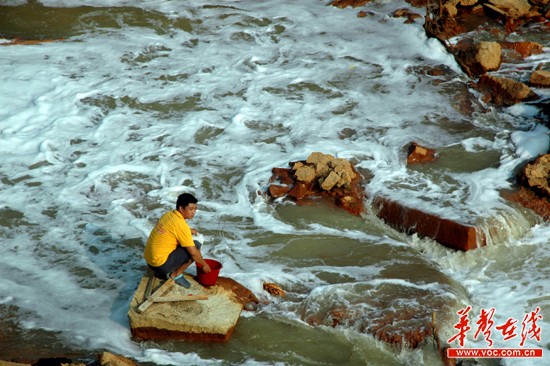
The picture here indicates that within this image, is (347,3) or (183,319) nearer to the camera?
(183,319)

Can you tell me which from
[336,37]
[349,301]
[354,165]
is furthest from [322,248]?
[336,37]

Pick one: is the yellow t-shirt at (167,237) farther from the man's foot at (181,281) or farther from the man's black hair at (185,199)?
the man's foot at (181,281)

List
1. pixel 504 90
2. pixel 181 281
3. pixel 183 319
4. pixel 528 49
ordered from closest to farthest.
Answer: pixel 183 319
pixel 181 281
pixel 504 90
pixel 528 49

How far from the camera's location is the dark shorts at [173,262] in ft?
20.9

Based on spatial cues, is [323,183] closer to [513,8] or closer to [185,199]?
[185,199]

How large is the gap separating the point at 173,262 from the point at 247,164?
3.12 metres

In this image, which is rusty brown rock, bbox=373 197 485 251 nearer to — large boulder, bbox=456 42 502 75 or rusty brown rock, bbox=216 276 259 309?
rusty brown rock, bbox=216 276 259 309

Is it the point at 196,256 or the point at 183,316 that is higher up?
the point at 196,256

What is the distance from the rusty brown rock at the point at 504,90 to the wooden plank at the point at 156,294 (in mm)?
6152

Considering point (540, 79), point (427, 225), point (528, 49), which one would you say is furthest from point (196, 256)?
point (528, 49)

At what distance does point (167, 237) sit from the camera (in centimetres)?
631

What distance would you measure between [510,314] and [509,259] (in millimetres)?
960

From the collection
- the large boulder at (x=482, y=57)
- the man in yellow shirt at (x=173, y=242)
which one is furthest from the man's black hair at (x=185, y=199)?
the large boulder at (x=482, y=57)

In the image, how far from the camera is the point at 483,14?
1299 centimetres
